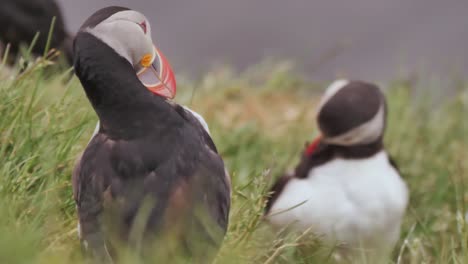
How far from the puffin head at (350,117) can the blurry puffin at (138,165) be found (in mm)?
2084

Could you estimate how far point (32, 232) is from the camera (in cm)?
341

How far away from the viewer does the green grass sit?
375 centimetres

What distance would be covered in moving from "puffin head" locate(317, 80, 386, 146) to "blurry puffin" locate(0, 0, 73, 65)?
2.33 m

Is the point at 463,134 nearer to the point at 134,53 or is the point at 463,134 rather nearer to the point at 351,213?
the point at 351,213

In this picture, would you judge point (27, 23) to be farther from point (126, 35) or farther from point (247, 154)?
point (126, 35)

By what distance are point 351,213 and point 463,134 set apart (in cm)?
236

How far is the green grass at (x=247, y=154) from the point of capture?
3.75 metres

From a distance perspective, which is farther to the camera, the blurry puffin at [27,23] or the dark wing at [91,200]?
the blurry puffin at [27,23]

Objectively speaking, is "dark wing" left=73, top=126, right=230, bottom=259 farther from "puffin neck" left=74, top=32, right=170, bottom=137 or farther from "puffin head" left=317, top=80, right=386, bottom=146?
"puffin head" left=317, top=80, right=386, bottom=146

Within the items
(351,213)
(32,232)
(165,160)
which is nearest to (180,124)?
(165,160)

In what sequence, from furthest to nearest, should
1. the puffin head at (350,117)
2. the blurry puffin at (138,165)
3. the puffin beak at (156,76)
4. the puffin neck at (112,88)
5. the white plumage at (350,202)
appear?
1. the puffin head at (350,117)
2. the white plumage at (350,202)
3. the puffin beak at (156,76)
4. the puffin neck at (112,88)
5. the blurry puffin at (138,165)

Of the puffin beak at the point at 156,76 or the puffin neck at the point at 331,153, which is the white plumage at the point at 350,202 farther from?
the puffin beak at the point at 156,76

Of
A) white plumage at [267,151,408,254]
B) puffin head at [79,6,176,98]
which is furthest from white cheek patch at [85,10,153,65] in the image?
white plumage at [267,151,408,254]

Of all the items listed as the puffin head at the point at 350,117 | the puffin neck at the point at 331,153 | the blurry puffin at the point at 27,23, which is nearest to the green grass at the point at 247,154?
the puffin neck at the point at 331,153
